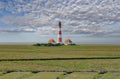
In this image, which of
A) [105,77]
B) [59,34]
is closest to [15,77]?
[105,77]

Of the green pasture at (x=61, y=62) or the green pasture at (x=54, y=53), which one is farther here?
the green pasture at (x=54, y=53)

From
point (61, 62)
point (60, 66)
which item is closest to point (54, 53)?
point (61, 62)

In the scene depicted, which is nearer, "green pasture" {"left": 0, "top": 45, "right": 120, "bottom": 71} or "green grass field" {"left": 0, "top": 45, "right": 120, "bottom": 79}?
"green grass field" {"left": 0, "top": 45, "right": 120, "bottom": 79}

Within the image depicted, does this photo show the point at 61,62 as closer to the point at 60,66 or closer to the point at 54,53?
the point at 60,66

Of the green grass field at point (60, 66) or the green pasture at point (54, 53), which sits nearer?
the green grass field at point (60, 66)

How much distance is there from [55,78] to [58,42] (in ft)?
383

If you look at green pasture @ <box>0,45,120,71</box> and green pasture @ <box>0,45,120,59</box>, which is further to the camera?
green pasture @ <box>0,45,120,59</box>

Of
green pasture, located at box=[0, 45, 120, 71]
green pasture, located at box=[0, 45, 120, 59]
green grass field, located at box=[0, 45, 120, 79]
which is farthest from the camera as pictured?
green pasture, located at box=[0, 45, 120, 59]

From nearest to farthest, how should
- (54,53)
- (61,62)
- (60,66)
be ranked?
(60,66), (61,62), (54,53)

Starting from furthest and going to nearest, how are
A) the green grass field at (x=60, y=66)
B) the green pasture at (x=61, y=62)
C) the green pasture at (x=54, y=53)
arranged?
the green pasture at (x=54, y=53) → the green pasture at (x=61, y=62) → the green grass field at (x=60, y=66)

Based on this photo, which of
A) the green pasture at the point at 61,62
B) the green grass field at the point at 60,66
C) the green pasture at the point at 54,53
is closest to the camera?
the green grass field at the point at 60,66

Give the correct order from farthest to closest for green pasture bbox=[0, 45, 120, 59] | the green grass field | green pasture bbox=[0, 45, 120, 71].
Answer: green pasture bbox=[0, 45, 120, 59] < green pasture bbox=[0, 45, 120, 71] < the green grass field

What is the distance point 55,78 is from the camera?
8992mm

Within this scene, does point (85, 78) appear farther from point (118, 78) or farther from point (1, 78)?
point (1, 78)
